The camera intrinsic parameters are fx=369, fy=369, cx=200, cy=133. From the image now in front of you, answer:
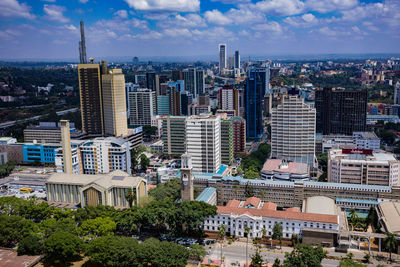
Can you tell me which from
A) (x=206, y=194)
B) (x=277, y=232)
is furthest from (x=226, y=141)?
(x=277, y=232)

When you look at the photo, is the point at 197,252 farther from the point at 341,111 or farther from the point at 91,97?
the point at 341,111

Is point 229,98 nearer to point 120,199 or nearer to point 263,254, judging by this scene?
point 120,199

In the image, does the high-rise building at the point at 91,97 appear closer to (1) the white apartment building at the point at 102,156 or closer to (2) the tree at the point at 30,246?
(1) the white apartment building at the point at 102,156

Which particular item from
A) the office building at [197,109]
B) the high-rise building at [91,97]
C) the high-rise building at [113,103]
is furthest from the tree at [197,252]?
the office building at [197,109]

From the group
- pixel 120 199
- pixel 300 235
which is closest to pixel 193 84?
pixel 120 199

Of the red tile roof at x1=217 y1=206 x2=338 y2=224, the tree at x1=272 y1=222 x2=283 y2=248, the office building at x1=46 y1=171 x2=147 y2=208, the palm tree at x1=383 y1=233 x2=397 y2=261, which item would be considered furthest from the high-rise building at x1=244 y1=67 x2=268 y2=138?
the palm tree at x1=383 y1=233 x2=397 y2=261
